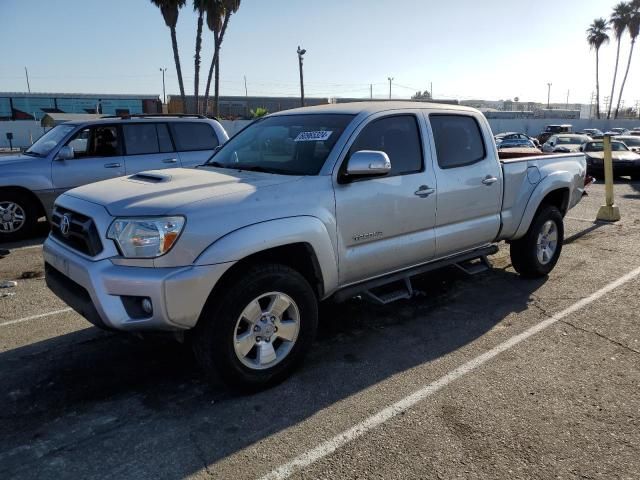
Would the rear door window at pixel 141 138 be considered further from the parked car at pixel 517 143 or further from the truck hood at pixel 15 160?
the parked car at pixel 517 143

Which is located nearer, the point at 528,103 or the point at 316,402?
the point at 316,402

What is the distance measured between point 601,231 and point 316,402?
7.22m

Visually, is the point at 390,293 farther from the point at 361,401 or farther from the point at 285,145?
the point at 285,145

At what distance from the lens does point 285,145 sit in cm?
408

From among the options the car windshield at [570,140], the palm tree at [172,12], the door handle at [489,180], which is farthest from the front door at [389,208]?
the palm tree at [172,12]

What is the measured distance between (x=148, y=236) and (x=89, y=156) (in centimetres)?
596

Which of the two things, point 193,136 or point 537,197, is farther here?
point 193,136

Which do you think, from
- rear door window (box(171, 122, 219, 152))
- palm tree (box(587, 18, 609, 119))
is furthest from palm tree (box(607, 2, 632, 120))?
rear door window (box(171, 122, 219, 152))

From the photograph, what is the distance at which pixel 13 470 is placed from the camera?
262 cm

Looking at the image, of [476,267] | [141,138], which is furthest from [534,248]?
[141,138]

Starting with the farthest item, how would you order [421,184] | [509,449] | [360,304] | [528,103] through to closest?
1. [528,103]
2. [360,304]
3. [421,184]
4. [509,449]

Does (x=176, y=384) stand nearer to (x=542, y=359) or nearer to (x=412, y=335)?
(x=412, y=335)

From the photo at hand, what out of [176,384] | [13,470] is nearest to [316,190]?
[176,384]

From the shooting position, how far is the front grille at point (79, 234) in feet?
10.3
